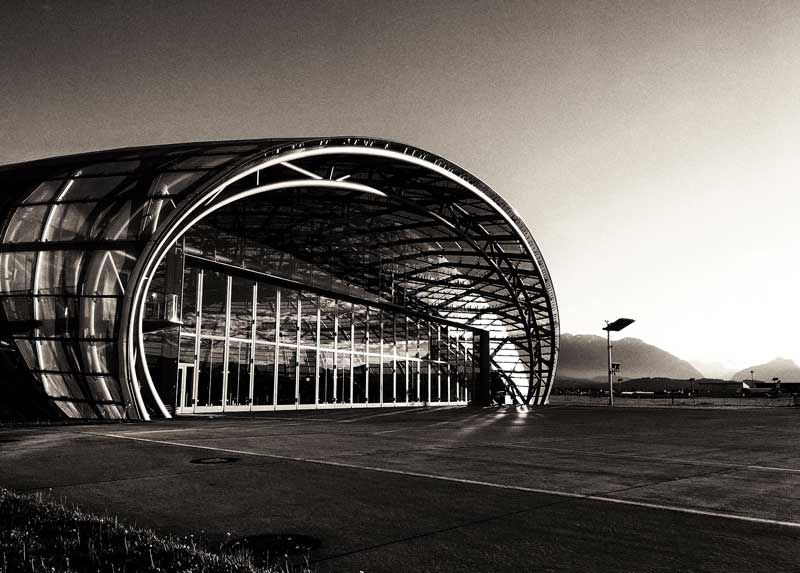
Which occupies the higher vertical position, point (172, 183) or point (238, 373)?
point (172, 183)

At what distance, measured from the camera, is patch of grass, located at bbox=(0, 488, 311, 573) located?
384 centimetres

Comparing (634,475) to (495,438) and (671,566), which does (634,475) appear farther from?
(495,438)

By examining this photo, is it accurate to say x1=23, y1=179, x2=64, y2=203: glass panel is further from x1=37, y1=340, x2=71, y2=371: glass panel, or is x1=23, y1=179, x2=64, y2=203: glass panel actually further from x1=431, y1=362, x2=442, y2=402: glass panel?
x1=431, y1=362, x2=442, y2=402: glass panel

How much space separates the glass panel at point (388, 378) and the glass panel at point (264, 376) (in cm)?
1021

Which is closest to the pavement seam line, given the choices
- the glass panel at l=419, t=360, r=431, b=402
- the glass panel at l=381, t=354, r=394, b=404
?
the glass panel at l=381, t=354, r=394, b=404

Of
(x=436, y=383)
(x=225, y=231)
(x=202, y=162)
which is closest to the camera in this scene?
(x=202, y=162)

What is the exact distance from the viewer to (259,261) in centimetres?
2903

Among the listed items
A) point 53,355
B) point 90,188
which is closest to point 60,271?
point 53,355

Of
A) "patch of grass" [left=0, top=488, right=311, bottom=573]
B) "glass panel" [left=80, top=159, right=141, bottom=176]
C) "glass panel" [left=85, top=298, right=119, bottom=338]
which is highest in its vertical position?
"glass panel" [left=80, top=159, right=141, bottom=176]

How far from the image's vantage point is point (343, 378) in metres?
33.6

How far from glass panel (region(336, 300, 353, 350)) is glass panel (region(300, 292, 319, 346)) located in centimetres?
208

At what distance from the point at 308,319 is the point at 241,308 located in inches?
192

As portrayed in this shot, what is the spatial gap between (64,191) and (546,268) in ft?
98.4

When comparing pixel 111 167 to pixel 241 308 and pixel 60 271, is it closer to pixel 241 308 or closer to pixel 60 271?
pixel 60 271
